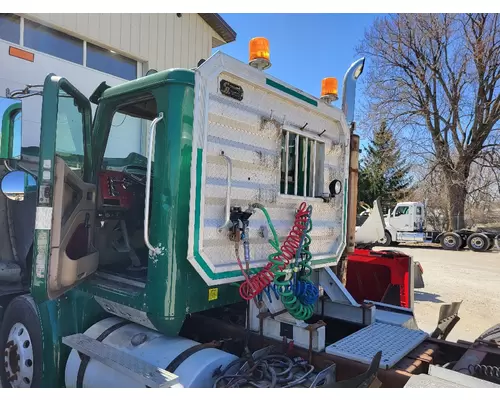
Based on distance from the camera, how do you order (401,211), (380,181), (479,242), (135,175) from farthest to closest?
(380,181)
(401,211)
(479,242)
(135,175)

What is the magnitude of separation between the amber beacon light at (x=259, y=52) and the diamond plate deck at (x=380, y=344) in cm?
Answer: 183

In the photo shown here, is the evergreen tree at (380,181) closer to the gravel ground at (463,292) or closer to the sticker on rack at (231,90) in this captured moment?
the gravel ground at (463,292)

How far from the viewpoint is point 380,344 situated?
2.62 metres

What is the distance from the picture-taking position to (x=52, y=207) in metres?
2.42

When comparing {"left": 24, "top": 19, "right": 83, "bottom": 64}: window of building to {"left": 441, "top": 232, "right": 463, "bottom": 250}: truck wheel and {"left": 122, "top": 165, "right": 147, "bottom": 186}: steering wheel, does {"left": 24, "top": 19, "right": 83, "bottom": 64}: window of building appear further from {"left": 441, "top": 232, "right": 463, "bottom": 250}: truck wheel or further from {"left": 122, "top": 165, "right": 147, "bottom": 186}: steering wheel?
{"left": 441, "top": 232, "right": 463, "bottom": 250}: truck wheel

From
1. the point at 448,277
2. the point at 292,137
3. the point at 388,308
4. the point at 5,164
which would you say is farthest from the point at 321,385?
the point at 448,277

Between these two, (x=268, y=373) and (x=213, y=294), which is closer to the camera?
(x=268, y=373)

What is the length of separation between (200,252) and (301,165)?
121 centimetres

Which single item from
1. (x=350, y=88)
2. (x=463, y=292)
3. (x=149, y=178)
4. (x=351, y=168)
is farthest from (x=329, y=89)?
(x=463, y=292)

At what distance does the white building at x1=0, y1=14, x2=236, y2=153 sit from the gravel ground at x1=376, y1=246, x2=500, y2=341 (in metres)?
4.84

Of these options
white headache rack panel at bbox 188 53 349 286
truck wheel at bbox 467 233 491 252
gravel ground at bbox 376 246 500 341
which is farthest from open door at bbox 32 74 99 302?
truck wheel at bbox 467 233 491 252

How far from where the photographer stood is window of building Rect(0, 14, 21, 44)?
13.2ft

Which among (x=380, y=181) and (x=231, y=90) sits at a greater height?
(x=380, y=181)

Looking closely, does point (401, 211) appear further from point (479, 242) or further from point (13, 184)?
point (13, 184)
